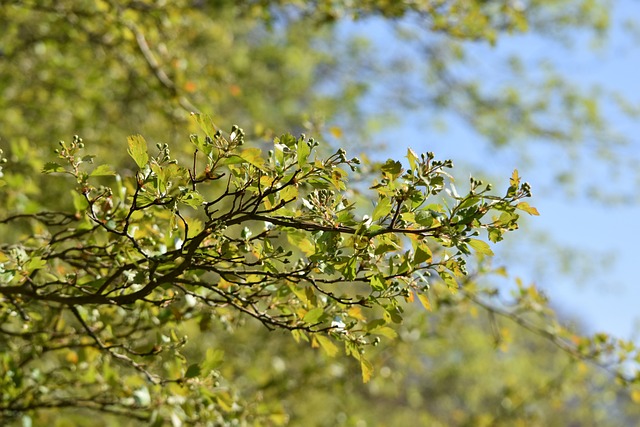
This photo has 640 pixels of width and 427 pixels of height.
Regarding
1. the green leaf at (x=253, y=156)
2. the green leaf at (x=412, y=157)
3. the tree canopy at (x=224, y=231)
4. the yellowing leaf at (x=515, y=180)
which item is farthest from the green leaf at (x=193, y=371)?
the yellowing leaf at (x=515, y=180)

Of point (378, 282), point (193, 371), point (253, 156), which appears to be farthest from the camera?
point (193, 371)

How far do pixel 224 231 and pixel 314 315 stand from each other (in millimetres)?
312

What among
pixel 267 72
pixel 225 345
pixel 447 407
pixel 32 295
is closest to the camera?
pixel 32 295

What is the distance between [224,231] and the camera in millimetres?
1758

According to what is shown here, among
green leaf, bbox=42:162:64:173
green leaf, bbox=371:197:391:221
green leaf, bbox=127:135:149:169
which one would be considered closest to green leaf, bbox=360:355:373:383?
green leaf, bbox=371:197:391:221

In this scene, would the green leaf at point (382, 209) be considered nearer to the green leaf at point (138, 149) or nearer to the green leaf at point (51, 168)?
the green leaf at point (138, 149)

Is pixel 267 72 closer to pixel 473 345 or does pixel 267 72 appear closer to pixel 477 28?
pixel 473 345

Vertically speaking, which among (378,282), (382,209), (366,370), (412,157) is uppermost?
(412,157)

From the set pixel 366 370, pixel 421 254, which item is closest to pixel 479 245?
pixel 421 254

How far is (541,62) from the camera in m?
8.65

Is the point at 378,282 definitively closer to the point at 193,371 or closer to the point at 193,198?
the point at 193,198

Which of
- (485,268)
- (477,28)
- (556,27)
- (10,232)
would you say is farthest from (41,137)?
(556,27)

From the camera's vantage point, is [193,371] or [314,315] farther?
[193,371]

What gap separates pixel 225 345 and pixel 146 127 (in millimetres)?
1975
